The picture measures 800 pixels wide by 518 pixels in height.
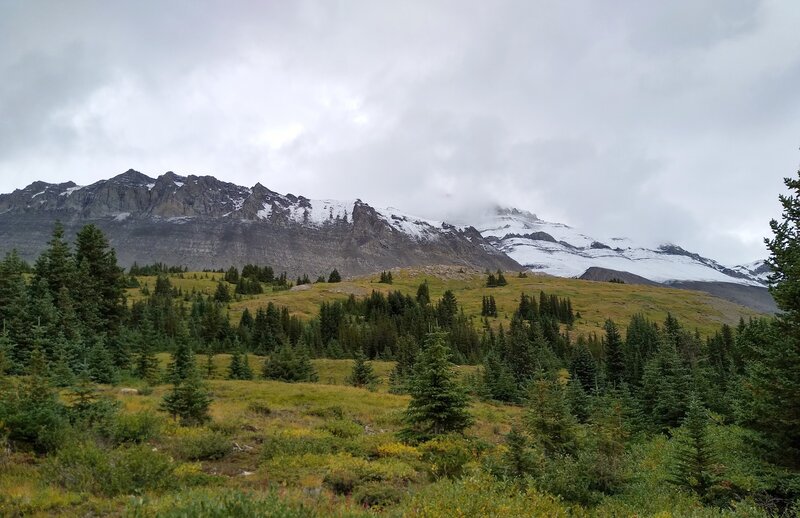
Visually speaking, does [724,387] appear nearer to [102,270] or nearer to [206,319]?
[102,270]

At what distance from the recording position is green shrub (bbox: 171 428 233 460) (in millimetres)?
14445

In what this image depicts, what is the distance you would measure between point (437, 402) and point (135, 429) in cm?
1122

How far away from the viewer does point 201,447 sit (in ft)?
48.5

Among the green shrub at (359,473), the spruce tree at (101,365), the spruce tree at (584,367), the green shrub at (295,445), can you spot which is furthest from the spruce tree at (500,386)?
the green shrub at (359,473)

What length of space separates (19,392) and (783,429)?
22.9 m

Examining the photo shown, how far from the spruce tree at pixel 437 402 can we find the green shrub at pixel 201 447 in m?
7.49

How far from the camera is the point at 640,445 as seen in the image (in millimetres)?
29156

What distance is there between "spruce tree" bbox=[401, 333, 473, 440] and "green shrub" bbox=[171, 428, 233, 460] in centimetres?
749

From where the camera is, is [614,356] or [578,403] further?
[614,356]

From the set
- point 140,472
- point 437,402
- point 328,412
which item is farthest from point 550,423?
point 140,472

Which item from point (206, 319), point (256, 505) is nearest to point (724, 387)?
point (256, 505)

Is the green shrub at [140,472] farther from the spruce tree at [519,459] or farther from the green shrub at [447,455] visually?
the spruce tree at [519,459]

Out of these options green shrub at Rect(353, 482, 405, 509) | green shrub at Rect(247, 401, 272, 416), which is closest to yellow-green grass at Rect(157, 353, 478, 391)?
green shrub at Rect(247, 401, 272, 416)

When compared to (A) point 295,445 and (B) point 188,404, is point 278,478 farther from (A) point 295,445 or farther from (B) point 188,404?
(B) point 188,404
